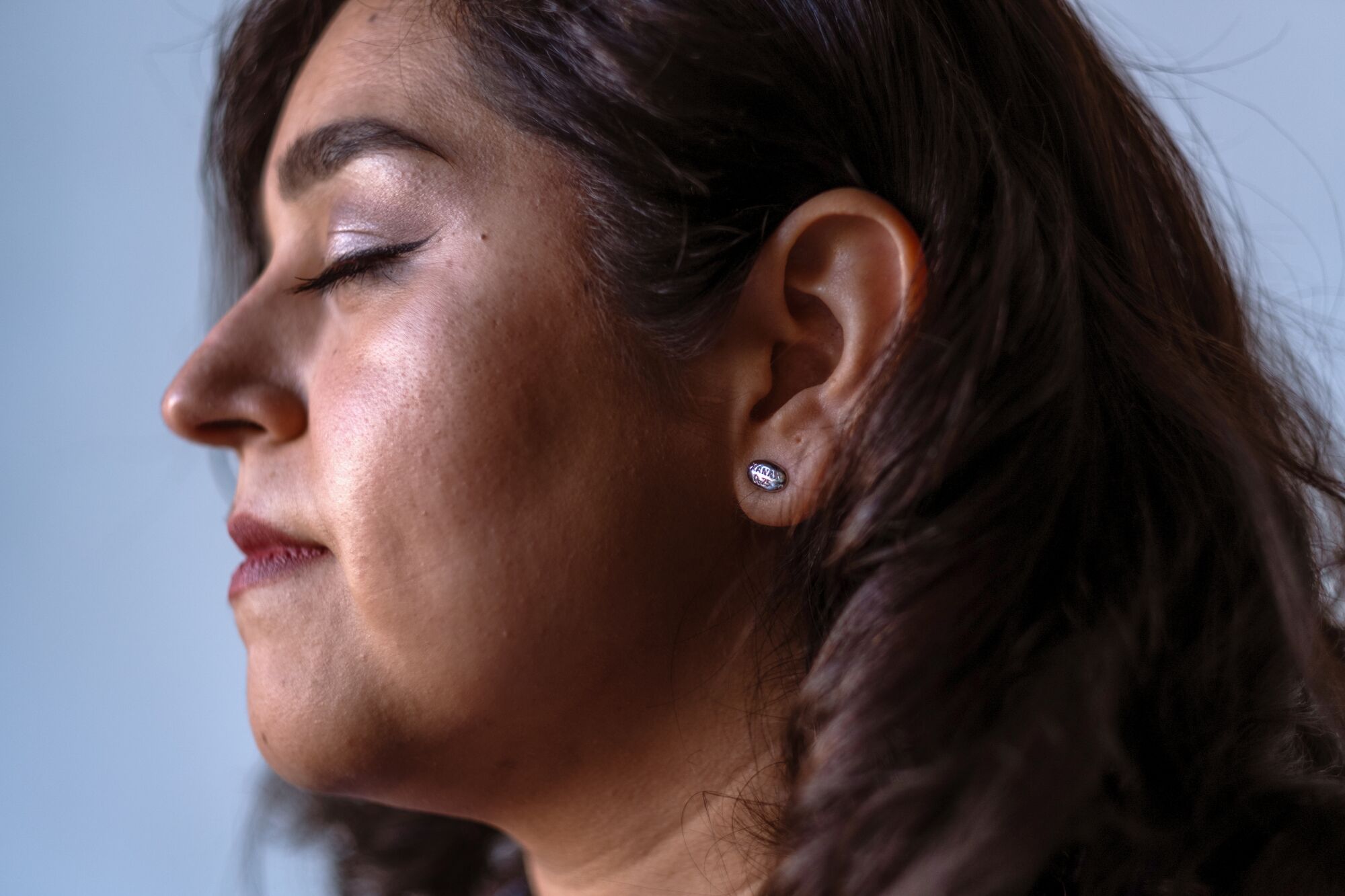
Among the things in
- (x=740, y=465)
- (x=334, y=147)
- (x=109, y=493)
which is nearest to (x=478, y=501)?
(x=740, y=465)

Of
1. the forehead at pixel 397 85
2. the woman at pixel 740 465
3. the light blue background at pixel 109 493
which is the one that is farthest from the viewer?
the light blue background at pixel 109 493

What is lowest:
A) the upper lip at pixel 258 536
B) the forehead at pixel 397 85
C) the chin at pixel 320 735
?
the chin at pixel 320 735

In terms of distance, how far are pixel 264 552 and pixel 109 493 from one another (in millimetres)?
779

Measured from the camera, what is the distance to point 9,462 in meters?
1.50

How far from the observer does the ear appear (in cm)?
82

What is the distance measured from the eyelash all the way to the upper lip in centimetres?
19

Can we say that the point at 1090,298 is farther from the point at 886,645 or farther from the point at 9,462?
the point at 9,462

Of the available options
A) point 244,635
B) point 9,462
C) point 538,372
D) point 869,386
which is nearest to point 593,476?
point 538,372

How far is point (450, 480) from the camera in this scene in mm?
802

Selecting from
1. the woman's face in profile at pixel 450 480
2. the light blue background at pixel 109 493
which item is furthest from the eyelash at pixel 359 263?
the light blue background at pixel 109 493

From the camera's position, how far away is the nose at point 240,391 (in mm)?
887

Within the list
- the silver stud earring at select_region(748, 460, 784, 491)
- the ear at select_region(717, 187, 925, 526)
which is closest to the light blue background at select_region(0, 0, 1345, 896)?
the ear at select_region(717, 187, 925, 526)

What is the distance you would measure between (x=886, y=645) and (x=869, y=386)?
0.59 feet

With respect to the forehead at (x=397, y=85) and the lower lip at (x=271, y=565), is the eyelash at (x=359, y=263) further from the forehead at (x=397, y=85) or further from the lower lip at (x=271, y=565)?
the lower lip at (x=271, y=565)
